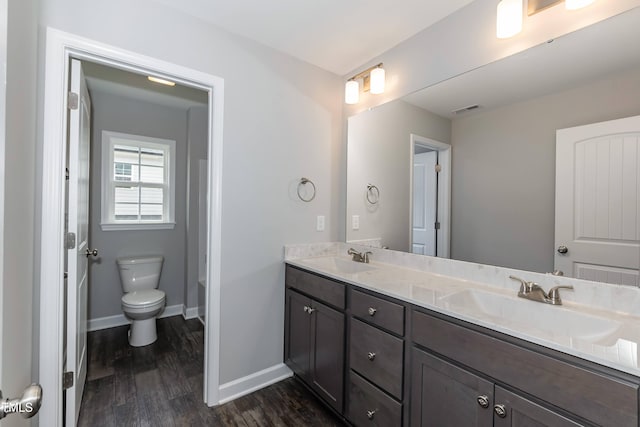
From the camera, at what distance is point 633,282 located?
44.9 inches

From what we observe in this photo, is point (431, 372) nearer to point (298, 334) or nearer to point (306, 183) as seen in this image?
point (298, 334)

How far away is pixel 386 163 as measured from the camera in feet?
7.14

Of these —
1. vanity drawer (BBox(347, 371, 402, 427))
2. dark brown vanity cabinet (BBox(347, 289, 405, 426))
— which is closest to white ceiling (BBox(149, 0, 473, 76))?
dark brown vanity cabinet (BBox(347, 289, 405, 426))

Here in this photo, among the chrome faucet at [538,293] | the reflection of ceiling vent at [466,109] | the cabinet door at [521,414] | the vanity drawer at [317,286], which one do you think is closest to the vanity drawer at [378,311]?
the vanity drawer at [317,286]

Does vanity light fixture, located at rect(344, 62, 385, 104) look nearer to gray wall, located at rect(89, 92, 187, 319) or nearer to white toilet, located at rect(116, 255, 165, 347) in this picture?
gray wall, located at rect(89, 92, 187, 319)

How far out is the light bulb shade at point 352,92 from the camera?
2.29 metres

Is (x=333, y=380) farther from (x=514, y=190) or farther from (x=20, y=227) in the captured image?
(x=20, y=227)

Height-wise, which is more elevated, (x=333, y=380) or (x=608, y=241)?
(x=608, y=241)

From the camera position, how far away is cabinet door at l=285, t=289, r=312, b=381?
77.7 inches

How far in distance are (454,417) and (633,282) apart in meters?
0.88

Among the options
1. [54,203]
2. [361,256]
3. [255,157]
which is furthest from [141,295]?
[361,256]

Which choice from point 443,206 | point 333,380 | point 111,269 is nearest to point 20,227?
point 333,380

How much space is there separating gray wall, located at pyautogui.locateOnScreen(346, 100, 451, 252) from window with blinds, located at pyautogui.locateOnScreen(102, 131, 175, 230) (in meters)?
2.26

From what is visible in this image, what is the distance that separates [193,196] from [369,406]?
2.79 metres
